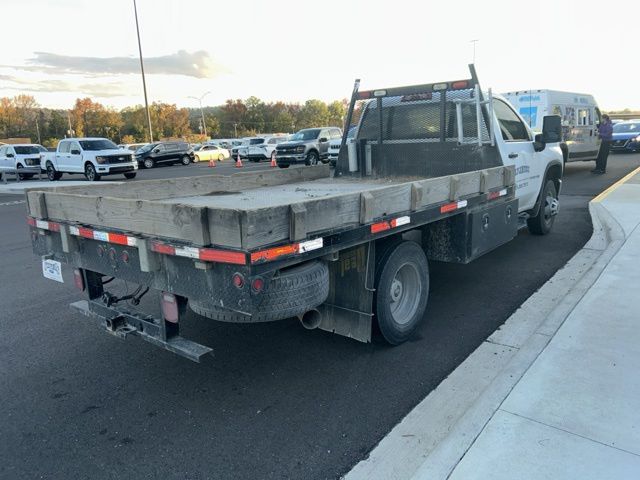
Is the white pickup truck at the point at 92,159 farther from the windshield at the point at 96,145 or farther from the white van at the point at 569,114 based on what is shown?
the white van at the point at 569,114

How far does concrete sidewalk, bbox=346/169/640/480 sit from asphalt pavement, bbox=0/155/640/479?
8.1 inches

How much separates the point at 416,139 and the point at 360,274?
3.04m

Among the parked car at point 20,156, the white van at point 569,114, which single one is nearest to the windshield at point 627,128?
the white van at point 569,114

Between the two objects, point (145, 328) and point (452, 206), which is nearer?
point (145, 328)

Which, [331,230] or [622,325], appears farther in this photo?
[622,325]

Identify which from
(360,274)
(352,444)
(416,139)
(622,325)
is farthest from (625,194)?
(352,444)

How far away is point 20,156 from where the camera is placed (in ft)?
82.6

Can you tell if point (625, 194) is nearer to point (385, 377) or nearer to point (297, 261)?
point (385, 377)

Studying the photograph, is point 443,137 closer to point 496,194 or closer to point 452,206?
point 496,194

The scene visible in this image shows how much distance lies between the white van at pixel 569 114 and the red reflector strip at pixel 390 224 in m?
12.7

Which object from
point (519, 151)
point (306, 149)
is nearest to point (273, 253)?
point (519, 151)

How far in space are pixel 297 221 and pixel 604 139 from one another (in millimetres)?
17894

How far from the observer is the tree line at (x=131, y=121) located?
285 ft

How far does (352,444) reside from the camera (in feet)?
9.89
